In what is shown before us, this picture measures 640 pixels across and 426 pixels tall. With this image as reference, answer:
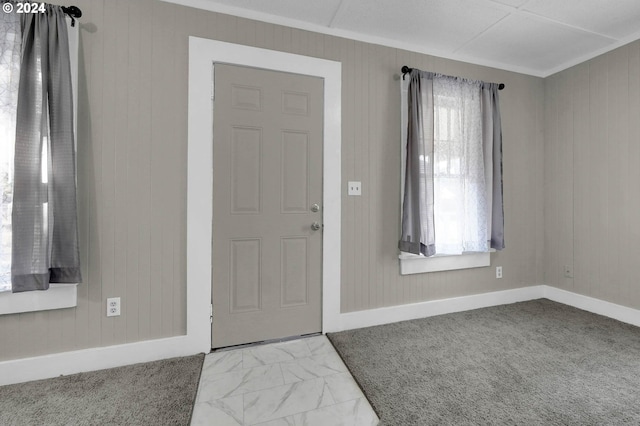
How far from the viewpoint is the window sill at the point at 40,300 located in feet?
5.73

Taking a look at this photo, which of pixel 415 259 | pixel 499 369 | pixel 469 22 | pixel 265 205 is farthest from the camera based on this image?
pixel 415 259

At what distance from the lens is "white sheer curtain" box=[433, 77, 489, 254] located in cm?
276

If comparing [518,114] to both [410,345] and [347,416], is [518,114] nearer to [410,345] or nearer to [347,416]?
[410,345]

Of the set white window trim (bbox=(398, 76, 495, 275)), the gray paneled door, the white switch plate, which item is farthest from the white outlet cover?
white window trim (bbox=(398, 76, 495, 275))

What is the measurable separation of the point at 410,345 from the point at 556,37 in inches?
119

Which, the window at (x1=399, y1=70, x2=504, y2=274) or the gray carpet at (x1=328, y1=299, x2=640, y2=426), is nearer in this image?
the gray carpet at (x1=328, y1=299, x2=640, y2=426)

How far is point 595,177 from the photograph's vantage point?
288cm

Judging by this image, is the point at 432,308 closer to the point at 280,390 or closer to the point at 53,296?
the point at 280,390

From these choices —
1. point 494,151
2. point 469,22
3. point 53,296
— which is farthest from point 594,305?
point 53,296

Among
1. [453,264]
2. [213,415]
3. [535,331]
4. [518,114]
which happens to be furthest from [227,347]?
[518,114]

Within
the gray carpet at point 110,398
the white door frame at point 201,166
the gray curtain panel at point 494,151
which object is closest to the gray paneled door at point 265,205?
the white door frame at point 201,166

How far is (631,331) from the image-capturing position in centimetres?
245

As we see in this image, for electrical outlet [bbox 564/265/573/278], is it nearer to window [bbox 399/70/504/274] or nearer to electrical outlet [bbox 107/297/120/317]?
window [bbox 399/70/504/274]

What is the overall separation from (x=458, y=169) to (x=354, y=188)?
1.11 m
